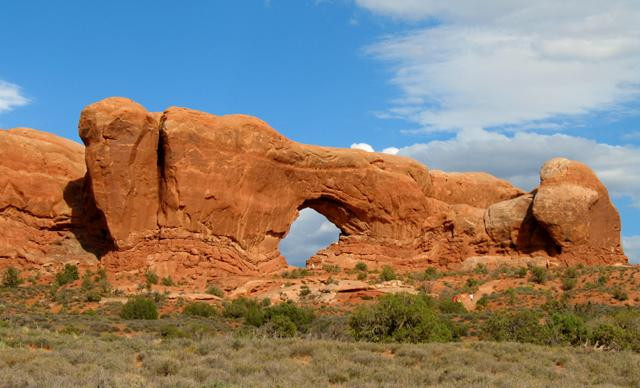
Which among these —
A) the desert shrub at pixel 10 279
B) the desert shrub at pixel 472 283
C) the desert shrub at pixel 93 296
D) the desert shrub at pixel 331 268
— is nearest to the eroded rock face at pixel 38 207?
the desert shrub at pixel 10 279

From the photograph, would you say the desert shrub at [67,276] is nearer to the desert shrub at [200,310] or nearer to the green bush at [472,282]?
the desert shrub at [200,310]

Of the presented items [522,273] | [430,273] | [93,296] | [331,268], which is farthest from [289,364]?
[430,273]

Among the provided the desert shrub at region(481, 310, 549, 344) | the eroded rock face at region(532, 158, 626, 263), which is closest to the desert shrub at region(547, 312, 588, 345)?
the desert shrub at region(481, 310, 549, 344)

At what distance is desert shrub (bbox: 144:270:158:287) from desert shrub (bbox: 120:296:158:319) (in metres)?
4.06

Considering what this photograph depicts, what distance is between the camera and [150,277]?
3662 cm

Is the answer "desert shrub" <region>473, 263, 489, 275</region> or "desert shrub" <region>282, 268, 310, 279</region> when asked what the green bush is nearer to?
"desert shrub" <region>473, 263, 489, 275</region>

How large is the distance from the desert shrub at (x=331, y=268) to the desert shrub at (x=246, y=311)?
767 centimetres

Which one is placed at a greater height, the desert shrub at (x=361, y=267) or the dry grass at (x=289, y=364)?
the desert shrub at (x=361, y=267)

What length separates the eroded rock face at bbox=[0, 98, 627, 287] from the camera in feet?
124

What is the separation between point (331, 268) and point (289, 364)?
2691 cm

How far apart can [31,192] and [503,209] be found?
24963mm

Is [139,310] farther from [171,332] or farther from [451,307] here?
[451,307]

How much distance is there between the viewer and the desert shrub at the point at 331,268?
4228cm

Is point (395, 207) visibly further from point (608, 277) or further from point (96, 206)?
point (96, 206)
